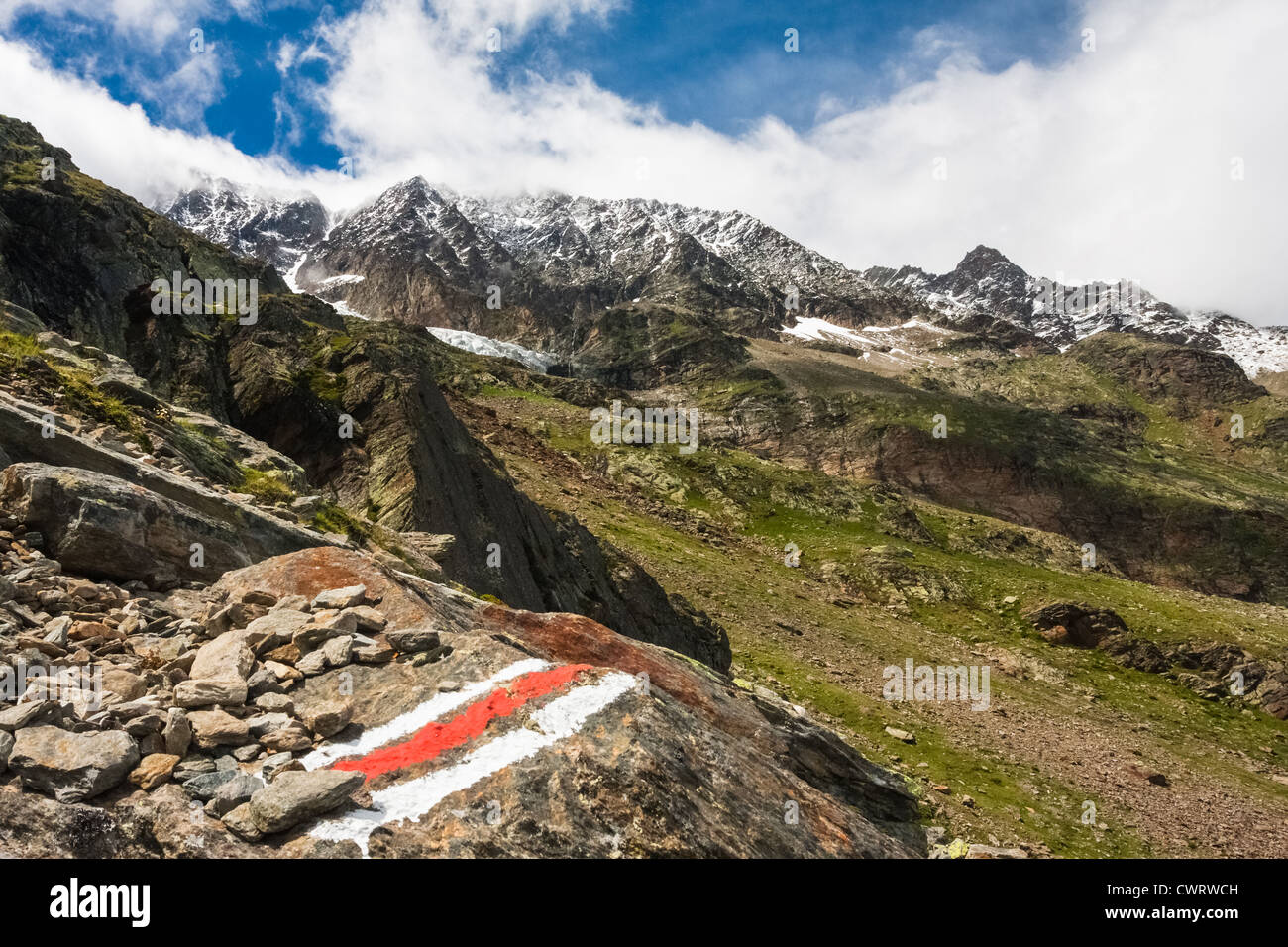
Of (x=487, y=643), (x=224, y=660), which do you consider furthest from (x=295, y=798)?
(x=487, y=643)

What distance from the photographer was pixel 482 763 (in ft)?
21.2

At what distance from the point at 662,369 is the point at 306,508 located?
186 metres

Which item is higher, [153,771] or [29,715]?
[29,715]

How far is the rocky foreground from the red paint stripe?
0.08 ft

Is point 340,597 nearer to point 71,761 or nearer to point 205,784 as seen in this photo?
point 205,784

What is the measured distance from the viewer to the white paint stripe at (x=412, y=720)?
6414 millimetres

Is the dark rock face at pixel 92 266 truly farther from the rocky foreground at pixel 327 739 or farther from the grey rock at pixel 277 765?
the grey rock at pixel 277 765

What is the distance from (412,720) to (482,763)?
3.40 feet

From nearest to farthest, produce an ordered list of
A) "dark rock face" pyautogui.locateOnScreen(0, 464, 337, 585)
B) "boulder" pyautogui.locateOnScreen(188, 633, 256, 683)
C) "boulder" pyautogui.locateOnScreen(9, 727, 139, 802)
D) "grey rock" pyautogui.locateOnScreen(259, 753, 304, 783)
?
1. "boulder" pyautogui.locateOnScreen(9, 727, 139, 802)
2. "grey rock" pyautogui.locateOnScreen(259, 753, 304, 783)
3. "boulder" pyautogui.locateOnScreen(188, 633, 256, 683)
4. "dark rock face" pyautogui.locateOnScreen(0, 464, 337, 585)

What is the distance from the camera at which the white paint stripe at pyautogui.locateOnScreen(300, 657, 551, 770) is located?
21.0 ft

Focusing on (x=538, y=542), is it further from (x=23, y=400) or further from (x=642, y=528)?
(x=642, y=528)

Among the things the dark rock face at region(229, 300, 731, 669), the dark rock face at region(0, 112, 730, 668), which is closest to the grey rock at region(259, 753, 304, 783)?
the dark rock face at region(0, 112, 730, 668)

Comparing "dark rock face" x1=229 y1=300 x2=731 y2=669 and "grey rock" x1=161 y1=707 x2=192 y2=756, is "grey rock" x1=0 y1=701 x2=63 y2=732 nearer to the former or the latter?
"grey rock" x1=161 y1=707 x2=192 y2=756
